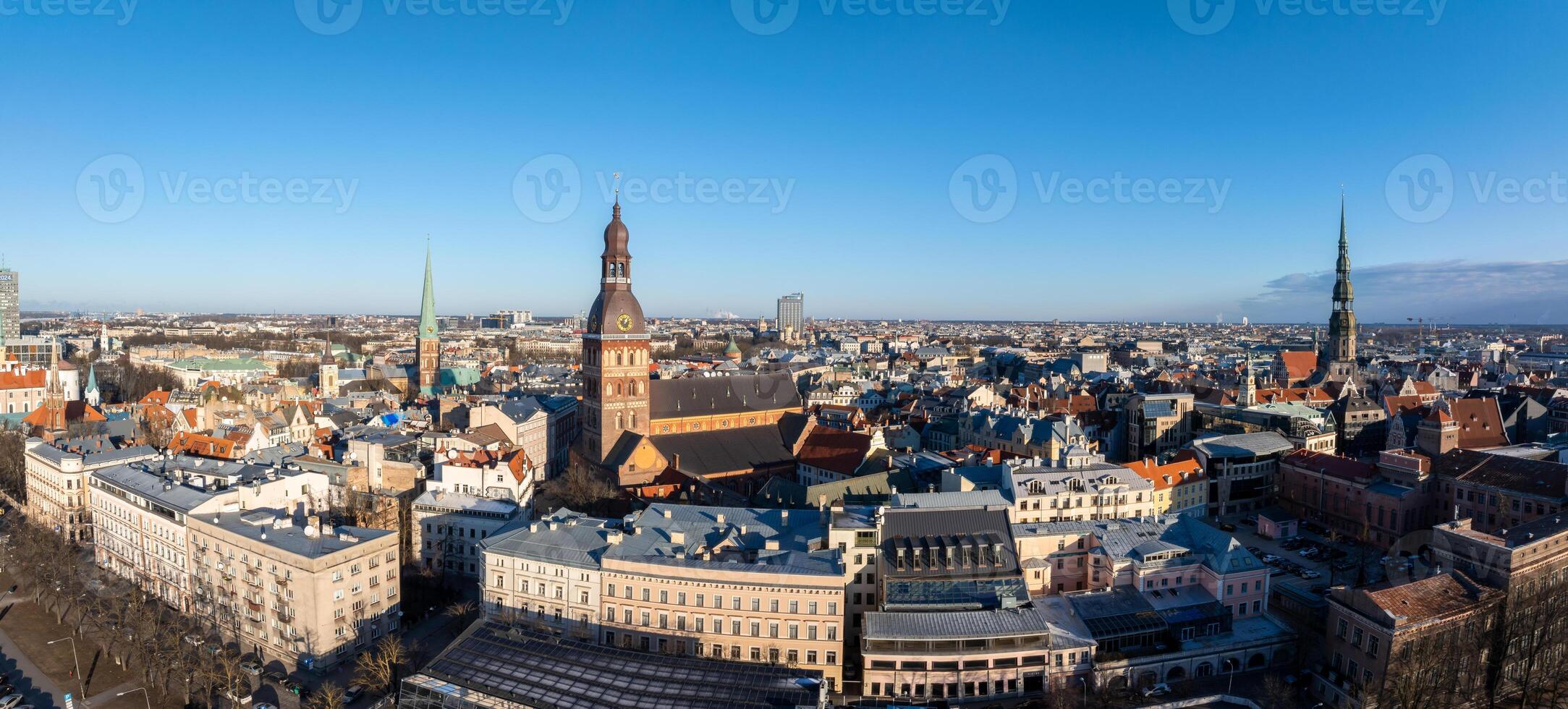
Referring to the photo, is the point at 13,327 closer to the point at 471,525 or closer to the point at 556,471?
the point at 556,471

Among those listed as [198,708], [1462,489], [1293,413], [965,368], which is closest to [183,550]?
[198,708]

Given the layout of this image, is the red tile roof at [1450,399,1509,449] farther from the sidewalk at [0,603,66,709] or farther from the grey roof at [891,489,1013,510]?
the sidewalk at [0,603,66,709]

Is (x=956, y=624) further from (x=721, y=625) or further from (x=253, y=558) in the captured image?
(x=253, y=558)

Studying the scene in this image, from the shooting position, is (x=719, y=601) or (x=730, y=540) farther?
(x=730, y=540)

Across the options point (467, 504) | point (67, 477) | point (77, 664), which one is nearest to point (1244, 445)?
point (467, 504)

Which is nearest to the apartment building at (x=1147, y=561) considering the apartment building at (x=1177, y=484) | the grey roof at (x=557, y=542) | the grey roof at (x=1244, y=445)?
the apartment building at (x=1177, y=484)

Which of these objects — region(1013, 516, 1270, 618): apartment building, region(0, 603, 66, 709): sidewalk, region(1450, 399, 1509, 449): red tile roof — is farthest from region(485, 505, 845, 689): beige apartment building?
region(1450, 399, 1509, 449): red tile roof
